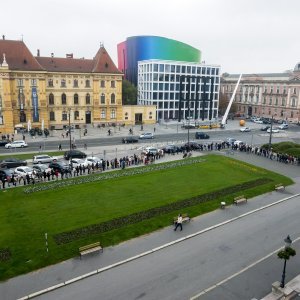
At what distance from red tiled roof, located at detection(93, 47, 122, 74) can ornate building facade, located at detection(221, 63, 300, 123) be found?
161 ft

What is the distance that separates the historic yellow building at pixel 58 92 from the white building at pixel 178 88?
8.86 metres

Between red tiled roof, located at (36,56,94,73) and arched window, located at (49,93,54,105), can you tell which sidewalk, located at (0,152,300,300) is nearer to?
arched window, located at (49,93,54,105)

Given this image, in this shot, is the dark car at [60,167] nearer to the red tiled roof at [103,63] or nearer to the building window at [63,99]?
the building window at [63,99]

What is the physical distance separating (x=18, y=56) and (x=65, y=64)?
9.76m

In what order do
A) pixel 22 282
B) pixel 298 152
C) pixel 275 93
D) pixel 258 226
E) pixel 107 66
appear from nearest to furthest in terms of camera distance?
pixel 22 282 < pixel 258 226 < pixel 298 152 < pixel 107 66 < pixel 275 93

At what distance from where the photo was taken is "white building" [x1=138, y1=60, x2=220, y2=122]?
288 ft

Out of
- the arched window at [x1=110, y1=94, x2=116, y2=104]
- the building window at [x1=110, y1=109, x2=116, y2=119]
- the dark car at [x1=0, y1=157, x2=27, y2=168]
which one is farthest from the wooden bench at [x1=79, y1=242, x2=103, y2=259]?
the arched window at [x1=110, y1=94, x2=116, y2=104]

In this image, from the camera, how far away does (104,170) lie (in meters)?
38.3

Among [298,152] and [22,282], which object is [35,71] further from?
[22,282]

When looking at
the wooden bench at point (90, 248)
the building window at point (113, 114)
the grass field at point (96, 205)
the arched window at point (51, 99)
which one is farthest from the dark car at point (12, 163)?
the building window at point (113, 114)

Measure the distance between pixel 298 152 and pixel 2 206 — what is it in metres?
35.6

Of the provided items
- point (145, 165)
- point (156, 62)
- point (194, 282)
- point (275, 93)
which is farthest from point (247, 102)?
point (194, 282)

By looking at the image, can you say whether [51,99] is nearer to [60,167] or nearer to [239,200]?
[60,167]

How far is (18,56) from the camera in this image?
64.9 m
